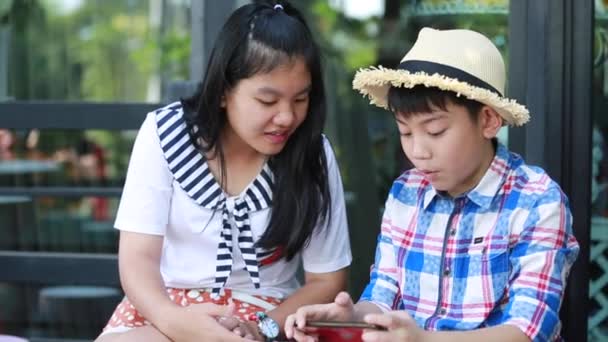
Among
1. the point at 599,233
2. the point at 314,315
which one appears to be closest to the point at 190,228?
the point at 314,315

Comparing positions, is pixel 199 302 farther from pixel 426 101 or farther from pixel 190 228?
pixel 426 101

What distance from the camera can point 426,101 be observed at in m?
2.31

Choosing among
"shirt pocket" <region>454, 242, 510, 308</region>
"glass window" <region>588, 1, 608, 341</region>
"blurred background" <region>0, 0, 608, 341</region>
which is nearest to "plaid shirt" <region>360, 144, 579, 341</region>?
"shirt pocket" <region>454, 242, 510, 308</region>

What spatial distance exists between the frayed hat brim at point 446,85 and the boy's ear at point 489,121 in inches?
0.6

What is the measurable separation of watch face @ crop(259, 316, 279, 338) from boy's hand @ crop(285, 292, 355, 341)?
0.83 feet

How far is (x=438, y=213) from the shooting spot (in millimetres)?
2436

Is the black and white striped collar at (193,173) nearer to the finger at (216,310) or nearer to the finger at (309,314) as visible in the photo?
the finger at (216,310)

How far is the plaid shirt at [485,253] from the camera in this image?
2264 mm

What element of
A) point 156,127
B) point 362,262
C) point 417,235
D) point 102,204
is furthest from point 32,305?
point 417,235

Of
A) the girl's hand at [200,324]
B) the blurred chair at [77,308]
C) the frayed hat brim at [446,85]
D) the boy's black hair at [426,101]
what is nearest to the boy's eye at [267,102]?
the frayed hat brim at [446,85]

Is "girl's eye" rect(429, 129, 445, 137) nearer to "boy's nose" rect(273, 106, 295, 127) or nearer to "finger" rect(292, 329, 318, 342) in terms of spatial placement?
"boy's nose" rect(273, 106, 295, 127)

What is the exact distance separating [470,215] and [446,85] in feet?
1.00

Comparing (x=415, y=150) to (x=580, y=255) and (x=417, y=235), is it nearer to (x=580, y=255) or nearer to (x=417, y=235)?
(x=417, y=235)

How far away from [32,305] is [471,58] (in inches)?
80.5
